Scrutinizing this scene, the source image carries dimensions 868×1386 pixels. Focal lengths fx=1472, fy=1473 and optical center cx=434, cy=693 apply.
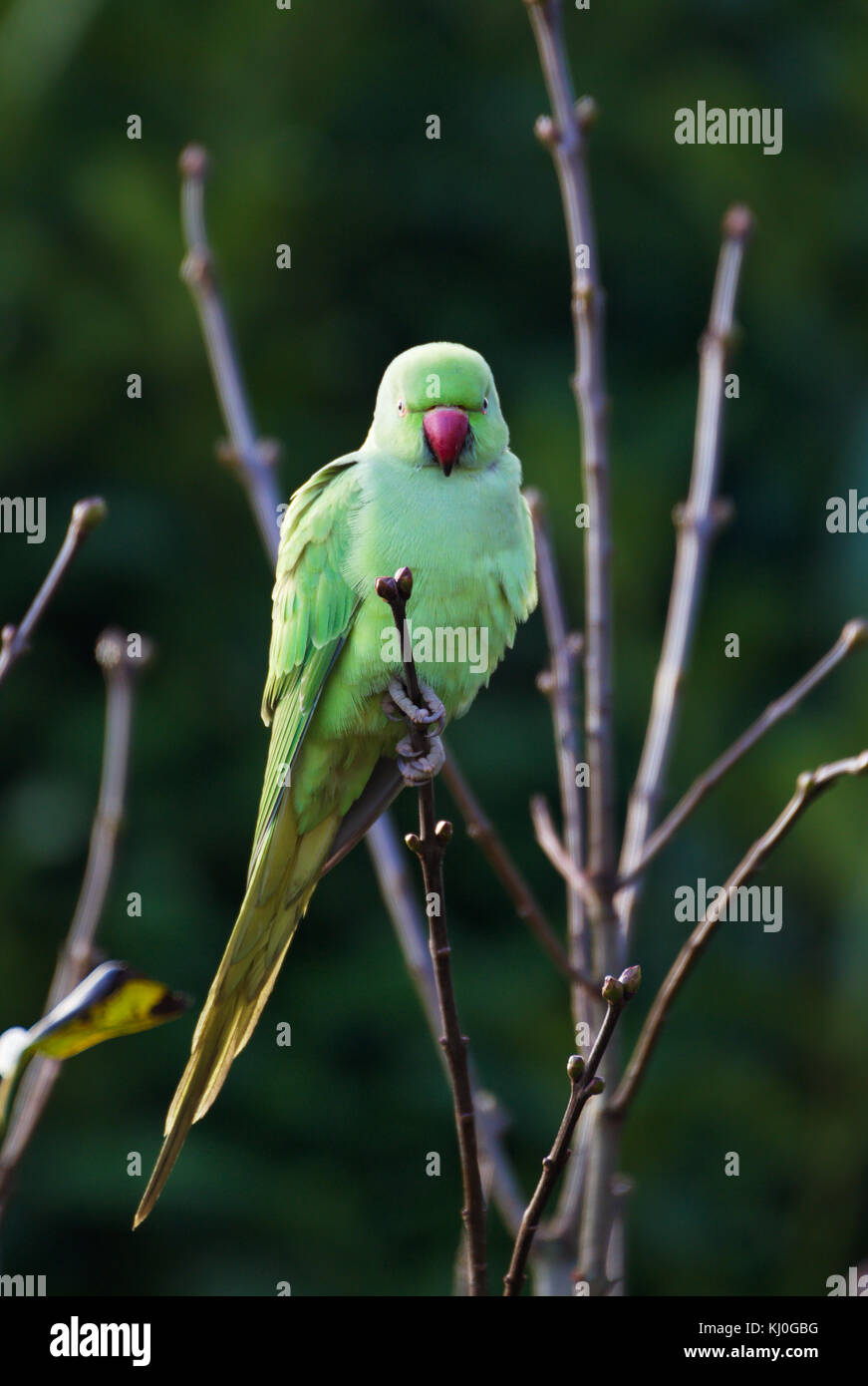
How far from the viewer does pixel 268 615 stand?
4.64 metres

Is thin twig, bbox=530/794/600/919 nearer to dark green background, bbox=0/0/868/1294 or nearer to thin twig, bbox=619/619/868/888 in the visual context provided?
thin twig, bbox=619/619/868/888

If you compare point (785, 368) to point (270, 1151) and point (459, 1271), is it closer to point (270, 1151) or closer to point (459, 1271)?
point (270, 1151)

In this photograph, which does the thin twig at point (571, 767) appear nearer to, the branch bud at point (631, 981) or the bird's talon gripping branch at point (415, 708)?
the bird's talon gripping branch at point (415, 708)

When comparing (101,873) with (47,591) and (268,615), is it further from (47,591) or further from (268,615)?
(268,615)

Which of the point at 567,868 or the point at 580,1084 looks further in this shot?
the point at 567,868

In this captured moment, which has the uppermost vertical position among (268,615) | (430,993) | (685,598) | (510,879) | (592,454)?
(268,615)

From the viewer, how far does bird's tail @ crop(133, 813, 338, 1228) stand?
2033 mm

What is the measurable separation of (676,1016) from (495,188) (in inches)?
119

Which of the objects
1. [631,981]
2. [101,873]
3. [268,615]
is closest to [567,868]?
[101,873]

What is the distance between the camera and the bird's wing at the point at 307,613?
2.46 metres

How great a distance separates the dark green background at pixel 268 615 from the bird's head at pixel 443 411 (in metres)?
2.21

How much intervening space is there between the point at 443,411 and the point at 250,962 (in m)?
0.93

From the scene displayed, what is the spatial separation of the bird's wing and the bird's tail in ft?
0.31
